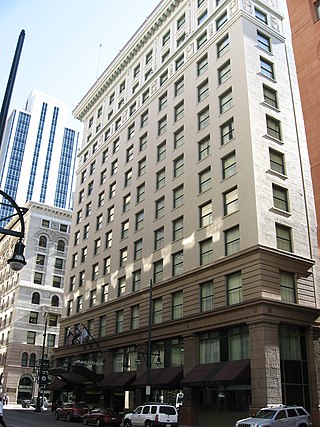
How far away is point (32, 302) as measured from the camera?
84.8 meters

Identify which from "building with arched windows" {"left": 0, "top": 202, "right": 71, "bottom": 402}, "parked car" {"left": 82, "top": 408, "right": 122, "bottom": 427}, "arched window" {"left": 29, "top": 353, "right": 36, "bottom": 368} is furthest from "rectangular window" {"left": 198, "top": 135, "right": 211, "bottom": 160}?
"arched window" {"left": 29, "top": 353, "right": 36, "bottom": 368}

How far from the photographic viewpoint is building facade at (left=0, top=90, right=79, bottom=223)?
174375mm

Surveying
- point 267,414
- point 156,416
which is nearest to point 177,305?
point 156,416

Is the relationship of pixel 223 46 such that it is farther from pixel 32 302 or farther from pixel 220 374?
pixel 32 302

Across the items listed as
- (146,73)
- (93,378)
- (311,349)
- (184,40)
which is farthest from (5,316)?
(311,349)

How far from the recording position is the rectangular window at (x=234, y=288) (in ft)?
104

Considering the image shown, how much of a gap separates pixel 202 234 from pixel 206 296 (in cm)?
500

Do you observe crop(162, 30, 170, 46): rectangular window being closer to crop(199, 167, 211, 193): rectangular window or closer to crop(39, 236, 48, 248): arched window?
crop(199, 167, 211, 193): rectangular window

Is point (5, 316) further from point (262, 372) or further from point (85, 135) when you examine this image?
point (262, 372)

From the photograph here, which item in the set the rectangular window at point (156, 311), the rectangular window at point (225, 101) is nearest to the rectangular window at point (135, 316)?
the rectangular window at point (156, 311)

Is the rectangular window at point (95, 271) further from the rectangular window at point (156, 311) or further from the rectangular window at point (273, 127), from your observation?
the rectangular window at point (273, 127)

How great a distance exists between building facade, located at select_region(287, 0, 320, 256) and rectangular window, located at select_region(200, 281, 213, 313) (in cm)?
1082

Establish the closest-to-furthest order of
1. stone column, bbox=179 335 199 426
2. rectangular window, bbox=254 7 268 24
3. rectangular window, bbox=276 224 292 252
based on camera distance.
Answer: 1. stone column, bbox=179 335 199 426
2. rectangular window, bbox=276 224 292 252
3. rectangular window, bbox=254 7 268 24

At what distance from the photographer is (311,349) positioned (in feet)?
101
